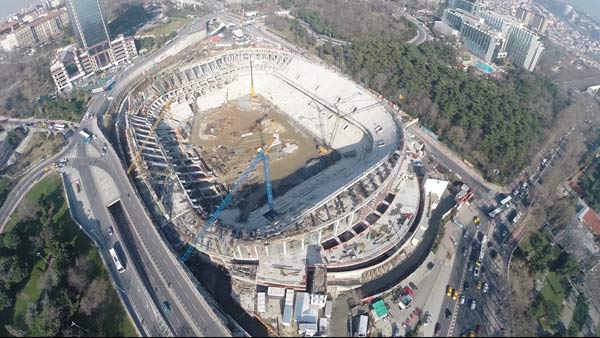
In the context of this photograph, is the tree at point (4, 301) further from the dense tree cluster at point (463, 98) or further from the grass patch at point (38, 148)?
the dense tree cluster at point (463, 98)

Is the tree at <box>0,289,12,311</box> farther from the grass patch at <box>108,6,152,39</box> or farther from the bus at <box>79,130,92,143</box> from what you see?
the grass patch at <box>108,6,152,39</box>

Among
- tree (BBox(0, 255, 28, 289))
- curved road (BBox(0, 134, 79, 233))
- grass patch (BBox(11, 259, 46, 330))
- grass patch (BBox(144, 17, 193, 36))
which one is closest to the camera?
grass patch (BBox(11, 259, 46, 330))

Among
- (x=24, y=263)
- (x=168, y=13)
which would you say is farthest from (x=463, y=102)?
(x=168, y=13)

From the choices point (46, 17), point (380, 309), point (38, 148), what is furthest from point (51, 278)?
point (46, 17)

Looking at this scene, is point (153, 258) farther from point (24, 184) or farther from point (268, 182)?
point (24, 184)

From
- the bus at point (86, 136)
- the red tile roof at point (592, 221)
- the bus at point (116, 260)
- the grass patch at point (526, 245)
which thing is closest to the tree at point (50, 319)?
the bus at point (116, 260)

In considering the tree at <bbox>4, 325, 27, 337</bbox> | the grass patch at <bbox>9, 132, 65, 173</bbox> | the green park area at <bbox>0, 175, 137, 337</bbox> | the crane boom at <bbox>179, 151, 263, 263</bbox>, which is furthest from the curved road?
the crane boom at <bbox>179, 151, 263, 263</bbox>

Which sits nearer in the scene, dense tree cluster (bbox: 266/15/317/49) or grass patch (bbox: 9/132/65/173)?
grass patch (bbox: 9/132/65/173)
